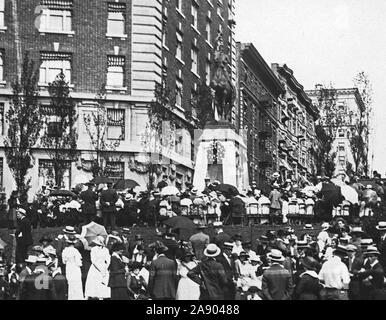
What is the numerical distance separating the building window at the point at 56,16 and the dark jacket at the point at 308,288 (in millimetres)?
33062

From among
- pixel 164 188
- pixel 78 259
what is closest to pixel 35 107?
pixel 164 188

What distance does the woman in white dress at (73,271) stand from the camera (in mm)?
21562

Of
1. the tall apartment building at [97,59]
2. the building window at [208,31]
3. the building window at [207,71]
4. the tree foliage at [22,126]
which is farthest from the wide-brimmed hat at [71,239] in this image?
the building window at [208,31]

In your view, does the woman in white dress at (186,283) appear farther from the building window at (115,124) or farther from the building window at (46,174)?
the building window at (115,124)

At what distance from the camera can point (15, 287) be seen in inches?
856

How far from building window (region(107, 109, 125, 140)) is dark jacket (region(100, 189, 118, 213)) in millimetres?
17847

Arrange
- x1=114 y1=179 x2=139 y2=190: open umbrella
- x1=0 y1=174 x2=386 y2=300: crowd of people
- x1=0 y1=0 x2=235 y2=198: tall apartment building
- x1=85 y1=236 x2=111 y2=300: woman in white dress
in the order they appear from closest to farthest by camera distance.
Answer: x1=0 y1=174 x2=386 y2=300: crowd of people
x1=85 y1=236 x2=111 y2=300: woman in white dress
x1=114 y1=179 x2=139 y2=190: open umbrella
x1=0 y1=0 x2=235 y2=198: tall apartment building

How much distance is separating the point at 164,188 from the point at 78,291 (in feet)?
38.6

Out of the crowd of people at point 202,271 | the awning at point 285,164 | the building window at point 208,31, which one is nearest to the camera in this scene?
the crowd of people at point 202,271

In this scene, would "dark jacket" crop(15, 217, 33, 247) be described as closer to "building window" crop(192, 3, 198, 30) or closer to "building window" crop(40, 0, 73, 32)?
"building window" crop(40, 0, 73, 32)

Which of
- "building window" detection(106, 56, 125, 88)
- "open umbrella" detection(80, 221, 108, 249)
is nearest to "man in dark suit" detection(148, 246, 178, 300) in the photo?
"open umbrella" detection(80, 221, 108, 249)

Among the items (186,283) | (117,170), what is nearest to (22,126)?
(117,170)

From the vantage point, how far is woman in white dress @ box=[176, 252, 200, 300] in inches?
770
